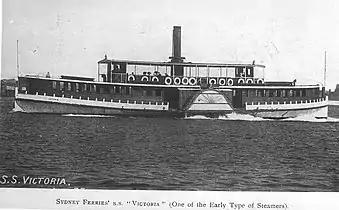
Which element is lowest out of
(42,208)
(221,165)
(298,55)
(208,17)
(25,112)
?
(42,208)

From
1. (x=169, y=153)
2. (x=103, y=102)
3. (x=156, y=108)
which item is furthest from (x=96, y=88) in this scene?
(x=169, y=153)

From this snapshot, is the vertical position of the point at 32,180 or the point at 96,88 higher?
the point at 96,88

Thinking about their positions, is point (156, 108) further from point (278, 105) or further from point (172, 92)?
point (278, 105)

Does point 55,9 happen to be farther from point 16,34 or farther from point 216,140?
point 216,140

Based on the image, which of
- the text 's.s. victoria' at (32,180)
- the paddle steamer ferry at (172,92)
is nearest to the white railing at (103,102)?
the paddle steamer ferry at (172,92)

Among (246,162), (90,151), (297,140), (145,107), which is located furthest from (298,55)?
(90,151)

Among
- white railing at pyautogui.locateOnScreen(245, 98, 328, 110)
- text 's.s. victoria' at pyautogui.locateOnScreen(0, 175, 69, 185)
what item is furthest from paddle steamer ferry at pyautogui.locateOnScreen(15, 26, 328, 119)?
text 's.s. victoria' at pyautogui.locateOnScreen(0, 175, 69, 185)

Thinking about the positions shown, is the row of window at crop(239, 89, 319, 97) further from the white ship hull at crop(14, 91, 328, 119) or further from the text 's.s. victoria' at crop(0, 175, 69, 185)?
the text 's.s. victoria' at crop(0, 175, 69, 185)
